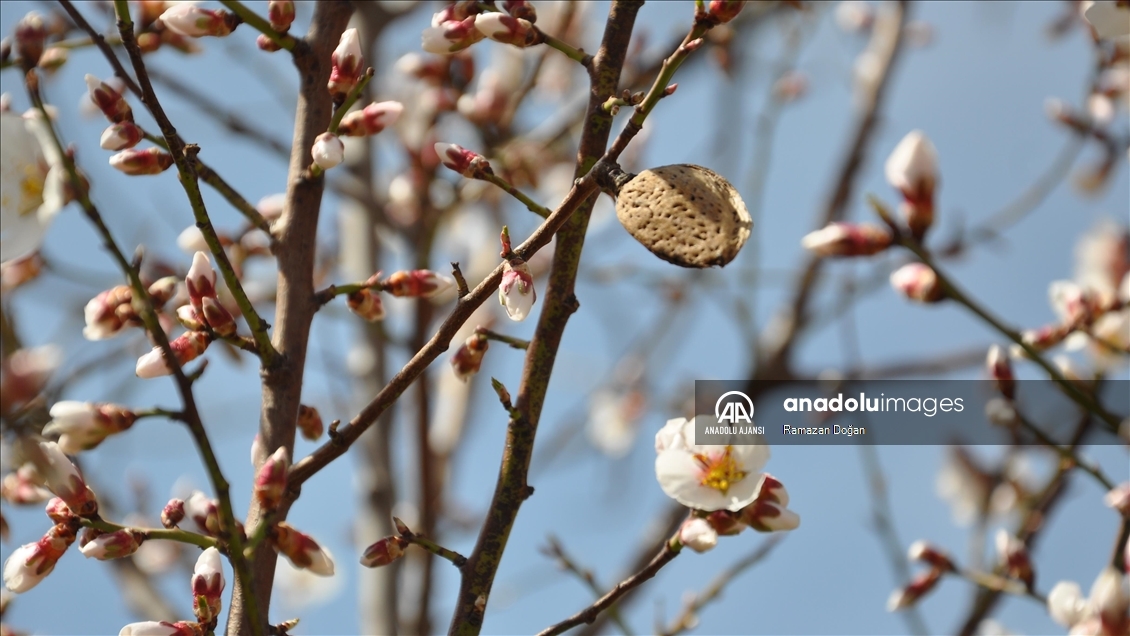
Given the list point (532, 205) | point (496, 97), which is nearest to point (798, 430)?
point (532, 205)

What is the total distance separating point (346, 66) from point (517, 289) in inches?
17.1

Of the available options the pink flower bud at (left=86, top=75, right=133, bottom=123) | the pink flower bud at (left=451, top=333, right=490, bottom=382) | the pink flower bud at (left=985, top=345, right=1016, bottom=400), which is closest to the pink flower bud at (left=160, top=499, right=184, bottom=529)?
the pink flower bud at (left=451, top=333, right=490, bottom=382)

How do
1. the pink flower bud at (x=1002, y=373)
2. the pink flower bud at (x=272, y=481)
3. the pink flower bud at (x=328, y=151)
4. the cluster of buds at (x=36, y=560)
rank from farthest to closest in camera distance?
the pink flower bud at (x=1002, y=373), the pink flower bud at (x=328, y=151), the cluster of buds at (x=36, y=560), the pink flower bud at (x=272, y=481)

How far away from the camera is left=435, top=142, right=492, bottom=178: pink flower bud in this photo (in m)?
1.24

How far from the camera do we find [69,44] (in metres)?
1.61

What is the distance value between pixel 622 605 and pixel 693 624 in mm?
1276

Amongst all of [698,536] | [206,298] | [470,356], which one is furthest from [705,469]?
[206,298]

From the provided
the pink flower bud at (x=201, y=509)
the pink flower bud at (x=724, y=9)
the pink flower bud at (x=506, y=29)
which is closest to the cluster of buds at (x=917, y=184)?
the pink flower bud at (x=724, y=9)

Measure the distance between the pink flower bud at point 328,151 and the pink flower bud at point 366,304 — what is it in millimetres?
217

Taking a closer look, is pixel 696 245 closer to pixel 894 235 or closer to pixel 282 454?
pixel 894 235

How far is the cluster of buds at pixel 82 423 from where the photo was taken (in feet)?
3.64

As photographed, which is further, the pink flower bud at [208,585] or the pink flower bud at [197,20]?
the pink flower bud at [197,20]

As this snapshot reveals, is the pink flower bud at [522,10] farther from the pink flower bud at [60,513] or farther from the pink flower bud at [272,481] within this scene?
the pink flower bud at [60,513]

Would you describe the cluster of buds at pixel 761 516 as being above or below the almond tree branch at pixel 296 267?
below
